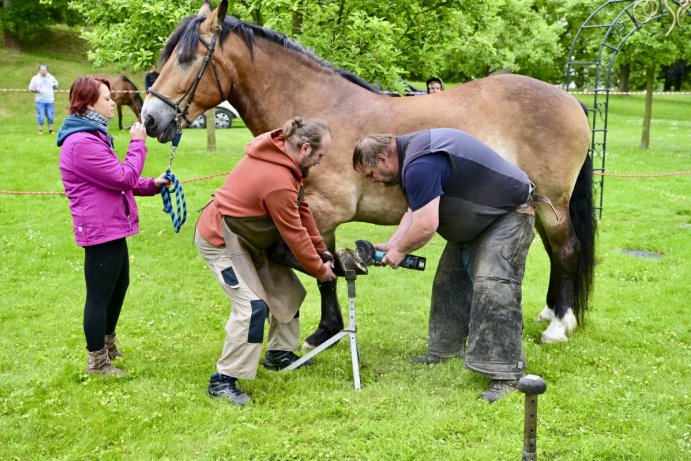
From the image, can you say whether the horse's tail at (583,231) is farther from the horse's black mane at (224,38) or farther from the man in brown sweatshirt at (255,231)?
the man in brown sweatshirt at (255,231)

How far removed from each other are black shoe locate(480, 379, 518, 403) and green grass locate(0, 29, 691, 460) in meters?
0.12

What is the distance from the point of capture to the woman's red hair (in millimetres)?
4195

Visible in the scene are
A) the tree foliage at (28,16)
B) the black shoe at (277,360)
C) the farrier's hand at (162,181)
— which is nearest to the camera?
the farrier's hand at (162,181)

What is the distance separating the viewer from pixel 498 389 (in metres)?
4.34

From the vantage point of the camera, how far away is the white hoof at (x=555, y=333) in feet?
17.8

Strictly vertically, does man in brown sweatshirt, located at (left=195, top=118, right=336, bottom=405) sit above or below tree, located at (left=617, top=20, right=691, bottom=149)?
below

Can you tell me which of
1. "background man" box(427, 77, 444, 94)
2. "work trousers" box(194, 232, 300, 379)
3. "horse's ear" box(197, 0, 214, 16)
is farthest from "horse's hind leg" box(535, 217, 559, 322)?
"background man" box(427, 77, 444, 94)

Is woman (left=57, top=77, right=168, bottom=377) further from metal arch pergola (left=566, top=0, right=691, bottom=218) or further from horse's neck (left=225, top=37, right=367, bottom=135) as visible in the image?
metal arch pergola (left=566, top=0, right=691, bottom=218)

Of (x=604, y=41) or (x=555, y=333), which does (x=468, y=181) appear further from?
(x=604, y=41)

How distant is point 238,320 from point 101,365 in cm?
123

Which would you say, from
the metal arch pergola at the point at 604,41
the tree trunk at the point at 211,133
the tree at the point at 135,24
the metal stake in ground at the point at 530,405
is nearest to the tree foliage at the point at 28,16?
the tree trunk at the point at 211,133

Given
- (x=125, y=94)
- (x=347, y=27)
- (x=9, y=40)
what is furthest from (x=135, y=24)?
(x=9, y=40)

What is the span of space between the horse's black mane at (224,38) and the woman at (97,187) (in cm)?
63

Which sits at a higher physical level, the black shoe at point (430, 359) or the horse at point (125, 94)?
the horse at point (125, 94)
